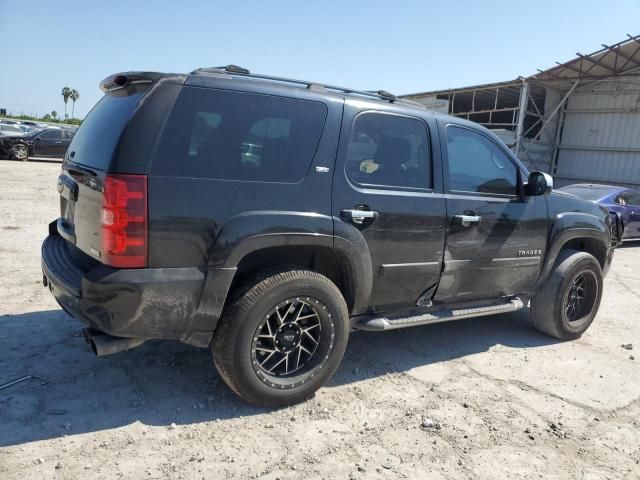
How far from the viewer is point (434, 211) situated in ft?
12.1

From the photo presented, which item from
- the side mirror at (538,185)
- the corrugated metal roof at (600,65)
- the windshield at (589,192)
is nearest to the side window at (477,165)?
the side mirror at (538,185)

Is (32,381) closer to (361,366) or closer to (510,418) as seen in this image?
Answer: (361,366)

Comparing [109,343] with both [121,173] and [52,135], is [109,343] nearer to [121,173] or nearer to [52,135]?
[121,173]

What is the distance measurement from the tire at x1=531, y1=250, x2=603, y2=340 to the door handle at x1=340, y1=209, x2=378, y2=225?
244cm

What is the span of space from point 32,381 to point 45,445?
0.80 metres

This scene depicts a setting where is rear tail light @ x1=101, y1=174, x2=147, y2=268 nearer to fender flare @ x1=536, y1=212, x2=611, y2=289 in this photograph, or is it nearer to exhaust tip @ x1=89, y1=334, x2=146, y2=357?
exhaust tip @ x1=89, y1=334, x2=146, y2=357

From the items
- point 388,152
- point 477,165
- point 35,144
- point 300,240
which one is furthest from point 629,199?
point 35,144

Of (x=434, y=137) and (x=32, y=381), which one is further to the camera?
(x=434, y=137)

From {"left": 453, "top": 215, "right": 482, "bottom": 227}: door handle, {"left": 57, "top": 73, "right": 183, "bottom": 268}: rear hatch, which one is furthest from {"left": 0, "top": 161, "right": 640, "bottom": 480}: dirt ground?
{"left": 453, "top": 215, "right": 482, "bottom": 227}: door handle

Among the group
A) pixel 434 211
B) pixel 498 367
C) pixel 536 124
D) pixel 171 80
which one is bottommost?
pixel 498 367

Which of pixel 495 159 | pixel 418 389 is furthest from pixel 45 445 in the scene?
pixel 495 159

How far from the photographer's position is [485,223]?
159 inches

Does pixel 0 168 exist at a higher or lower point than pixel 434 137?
lower

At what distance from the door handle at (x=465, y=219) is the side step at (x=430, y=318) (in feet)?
2.42
